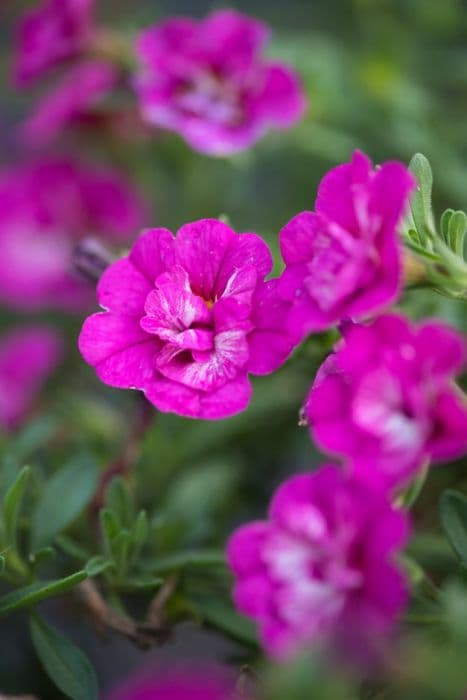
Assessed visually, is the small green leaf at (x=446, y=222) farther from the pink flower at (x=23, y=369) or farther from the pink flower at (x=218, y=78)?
the pink flower at (x=23, y=369)

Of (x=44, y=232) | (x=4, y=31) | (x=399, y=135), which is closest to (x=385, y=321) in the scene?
(x=399, y=135)

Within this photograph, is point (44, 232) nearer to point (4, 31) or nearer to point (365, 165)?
point (4, 31)

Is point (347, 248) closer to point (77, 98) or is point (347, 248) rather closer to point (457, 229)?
point (457, 229)

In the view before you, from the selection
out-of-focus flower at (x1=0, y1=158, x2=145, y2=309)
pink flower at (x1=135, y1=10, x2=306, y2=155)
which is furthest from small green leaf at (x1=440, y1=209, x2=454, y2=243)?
out-of-focus flower at (x1=0, y1=158, x2=145, y2=309)

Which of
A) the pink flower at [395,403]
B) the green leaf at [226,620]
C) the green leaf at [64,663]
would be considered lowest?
the green leaf at [226,620]

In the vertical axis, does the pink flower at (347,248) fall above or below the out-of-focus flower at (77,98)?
below

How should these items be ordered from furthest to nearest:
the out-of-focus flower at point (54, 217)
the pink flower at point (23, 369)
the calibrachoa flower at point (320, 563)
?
1. the out-of-focus flower at point (54, 217)
2. the pink flower at point (23, 369)
3. the calibrachoa flower at point (320, 563)

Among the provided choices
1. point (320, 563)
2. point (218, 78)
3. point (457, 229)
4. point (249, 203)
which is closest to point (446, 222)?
point (457, 229)

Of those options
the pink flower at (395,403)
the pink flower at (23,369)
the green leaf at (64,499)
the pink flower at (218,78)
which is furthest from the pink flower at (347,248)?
the pink flower at (23,369)
